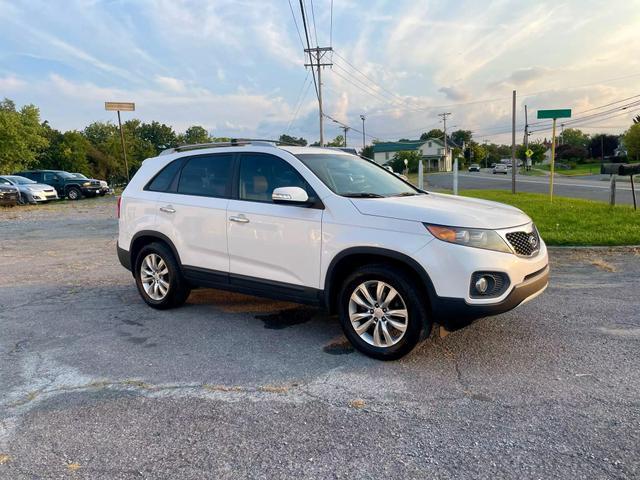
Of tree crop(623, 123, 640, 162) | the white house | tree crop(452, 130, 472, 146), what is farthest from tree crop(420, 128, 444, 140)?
tree crop(623, 123, 640, 162)

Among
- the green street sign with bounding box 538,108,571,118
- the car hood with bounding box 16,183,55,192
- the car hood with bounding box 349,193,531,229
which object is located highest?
the green street sign with bounding box 538,108,571,118

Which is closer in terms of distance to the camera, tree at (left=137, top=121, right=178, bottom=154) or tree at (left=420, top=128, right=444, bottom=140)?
tree at (left=137, top=121, right=178, bottom=154)

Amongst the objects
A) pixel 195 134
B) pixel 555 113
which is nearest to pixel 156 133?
pixel 195 134

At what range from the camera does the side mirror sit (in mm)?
4059

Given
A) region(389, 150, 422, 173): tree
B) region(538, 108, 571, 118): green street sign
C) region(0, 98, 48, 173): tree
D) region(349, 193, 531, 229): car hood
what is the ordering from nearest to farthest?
region(349, 193, 531, 229): car hood
region(538, 108, 571, 118): green street sign
region(0, 98, 48, 173): tree
region(389, 150, 422, 173): tree

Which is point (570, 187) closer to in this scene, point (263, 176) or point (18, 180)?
point (263, 176)

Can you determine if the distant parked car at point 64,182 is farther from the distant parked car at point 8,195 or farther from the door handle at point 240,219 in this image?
the door handle at point 240,219

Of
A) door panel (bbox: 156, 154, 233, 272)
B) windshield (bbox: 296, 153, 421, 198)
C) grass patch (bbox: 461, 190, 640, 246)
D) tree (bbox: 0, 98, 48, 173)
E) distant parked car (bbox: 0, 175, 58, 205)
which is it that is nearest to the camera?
windshield (bbox: 296, 153, 421, 198)

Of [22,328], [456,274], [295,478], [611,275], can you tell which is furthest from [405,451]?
[611,275]

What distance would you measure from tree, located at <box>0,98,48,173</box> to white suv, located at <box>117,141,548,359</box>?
45.9 metres

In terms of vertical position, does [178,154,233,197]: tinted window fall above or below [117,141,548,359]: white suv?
above

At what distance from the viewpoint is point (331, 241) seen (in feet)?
13.4

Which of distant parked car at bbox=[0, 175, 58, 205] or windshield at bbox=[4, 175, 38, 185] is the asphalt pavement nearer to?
distant parked car at bbox=[0, 175, 58, 205]

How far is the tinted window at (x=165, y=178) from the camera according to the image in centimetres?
543
